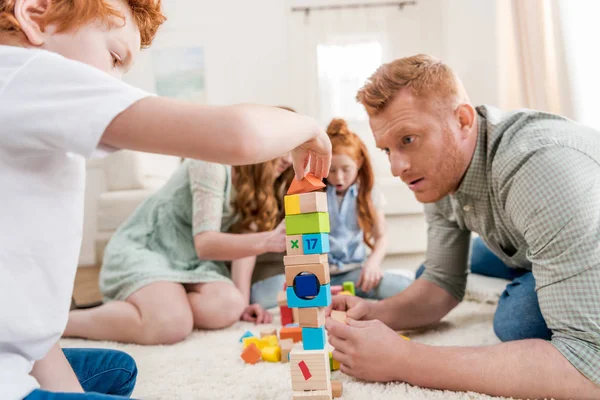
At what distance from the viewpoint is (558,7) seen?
7.04ft

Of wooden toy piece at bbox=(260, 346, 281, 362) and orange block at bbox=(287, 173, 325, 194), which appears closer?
orange block at bbox=(287, 173, 325, 194)

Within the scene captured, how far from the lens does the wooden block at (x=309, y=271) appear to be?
826 millimetres

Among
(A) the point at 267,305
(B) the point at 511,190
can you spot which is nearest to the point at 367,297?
(A) the point at 267,305

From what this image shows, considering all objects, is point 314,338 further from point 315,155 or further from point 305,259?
point 315,155

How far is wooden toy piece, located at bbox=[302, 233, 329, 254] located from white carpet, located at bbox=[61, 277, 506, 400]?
29cm

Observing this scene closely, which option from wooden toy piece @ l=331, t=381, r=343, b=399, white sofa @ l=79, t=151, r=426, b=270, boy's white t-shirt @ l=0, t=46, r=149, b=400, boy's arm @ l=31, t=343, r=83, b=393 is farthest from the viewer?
white sofa @ l=79, t=151, r=426, b=270

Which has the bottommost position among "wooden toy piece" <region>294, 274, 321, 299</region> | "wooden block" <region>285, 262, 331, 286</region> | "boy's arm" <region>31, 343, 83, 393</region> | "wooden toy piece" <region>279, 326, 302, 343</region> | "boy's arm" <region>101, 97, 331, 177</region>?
"wooden toy piece" <region>279, 326, 302, 343</region>

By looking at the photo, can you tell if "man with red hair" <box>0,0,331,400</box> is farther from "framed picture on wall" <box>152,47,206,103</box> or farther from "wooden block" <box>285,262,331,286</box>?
"framed picture on wall" <box>152,47,206,103</box>

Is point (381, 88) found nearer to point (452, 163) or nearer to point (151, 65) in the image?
point (452, 163)

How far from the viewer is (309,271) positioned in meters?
0.83

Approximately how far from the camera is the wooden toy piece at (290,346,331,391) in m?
0.83

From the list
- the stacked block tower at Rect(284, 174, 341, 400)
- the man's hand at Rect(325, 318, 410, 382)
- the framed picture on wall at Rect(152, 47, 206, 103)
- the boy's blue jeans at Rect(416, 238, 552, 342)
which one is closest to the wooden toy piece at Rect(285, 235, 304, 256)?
the stacked block tower at Rect(284, 174, 341, 400)

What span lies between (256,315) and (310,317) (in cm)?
95

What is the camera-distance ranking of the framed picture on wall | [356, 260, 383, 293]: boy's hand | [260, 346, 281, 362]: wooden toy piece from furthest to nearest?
1. the framed picture on wall
2. [356, 260, 383, 293]: boy's hand
3. [260, 346, 281, 362]: wooden toy piece
